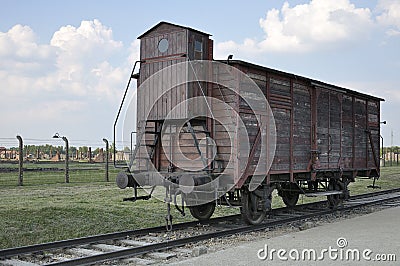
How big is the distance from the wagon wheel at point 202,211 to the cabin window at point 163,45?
3.99m

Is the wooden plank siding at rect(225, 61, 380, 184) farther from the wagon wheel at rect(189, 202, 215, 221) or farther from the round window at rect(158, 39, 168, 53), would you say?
the wagon wheel at rect(189, 202, 215, 221)

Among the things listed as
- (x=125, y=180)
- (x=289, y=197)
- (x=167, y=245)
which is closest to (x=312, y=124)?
(x=289, y=197)

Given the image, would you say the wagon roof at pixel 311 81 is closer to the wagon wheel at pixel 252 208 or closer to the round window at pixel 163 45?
the round window at pixel 163 45

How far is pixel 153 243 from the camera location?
29.7 ft

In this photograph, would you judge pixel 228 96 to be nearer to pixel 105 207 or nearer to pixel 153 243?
pixel 153 243

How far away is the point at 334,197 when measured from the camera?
598 inches

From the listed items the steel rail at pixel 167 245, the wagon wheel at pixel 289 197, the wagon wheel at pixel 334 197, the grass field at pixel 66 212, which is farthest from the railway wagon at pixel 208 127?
the wagon wheel at pixel 334 197

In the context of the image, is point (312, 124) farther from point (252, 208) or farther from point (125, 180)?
point (125, 180)

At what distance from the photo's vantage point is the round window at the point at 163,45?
37.1 ft

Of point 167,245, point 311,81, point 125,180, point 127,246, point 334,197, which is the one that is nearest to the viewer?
point 167,245

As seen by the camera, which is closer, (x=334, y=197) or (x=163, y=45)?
(x=163, y=45)

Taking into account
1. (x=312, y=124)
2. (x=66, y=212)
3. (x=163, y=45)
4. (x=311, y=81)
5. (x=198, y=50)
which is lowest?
(x=66, y=212)

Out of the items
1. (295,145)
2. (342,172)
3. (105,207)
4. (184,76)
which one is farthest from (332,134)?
(105,207)

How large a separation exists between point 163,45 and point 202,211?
14.3 ft
